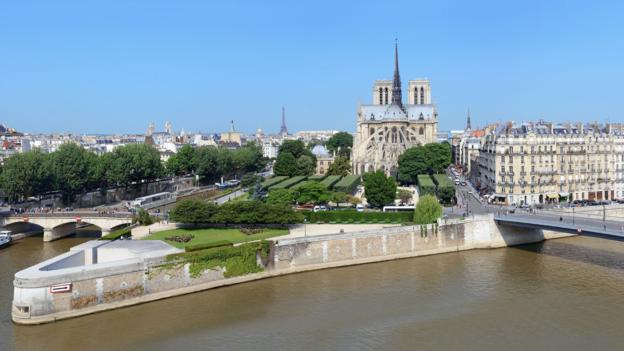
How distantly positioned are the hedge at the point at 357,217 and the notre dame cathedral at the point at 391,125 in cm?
5062

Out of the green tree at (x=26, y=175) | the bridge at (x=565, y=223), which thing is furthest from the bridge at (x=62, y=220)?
the bridge at (x=565, y=223)

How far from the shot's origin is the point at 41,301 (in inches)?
1296

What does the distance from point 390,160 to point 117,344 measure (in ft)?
260

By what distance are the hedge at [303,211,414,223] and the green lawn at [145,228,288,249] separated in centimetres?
502

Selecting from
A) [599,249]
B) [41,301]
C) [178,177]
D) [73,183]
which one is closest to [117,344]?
[41,301]

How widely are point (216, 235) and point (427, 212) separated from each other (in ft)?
58.9

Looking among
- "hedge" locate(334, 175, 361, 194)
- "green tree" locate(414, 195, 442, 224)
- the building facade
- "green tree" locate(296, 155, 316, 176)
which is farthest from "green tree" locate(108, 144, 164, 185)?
the building facade

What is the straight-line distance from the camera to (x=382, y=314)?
1330 inches

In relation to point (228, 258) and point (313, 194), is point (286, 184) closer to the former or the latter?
point (313, 194)

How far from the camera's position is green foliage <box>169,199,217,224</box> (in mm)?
49562

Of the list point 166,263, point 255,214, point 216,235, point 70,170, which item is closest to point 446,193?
point 255,214

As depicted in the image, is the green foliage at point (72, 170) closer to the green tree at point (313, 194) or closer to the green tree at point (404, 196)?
the green tree at point (313, 194)

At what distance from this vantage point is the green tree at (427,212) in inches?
1951

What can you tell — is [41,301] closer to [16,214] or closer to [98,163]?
[16,214]
